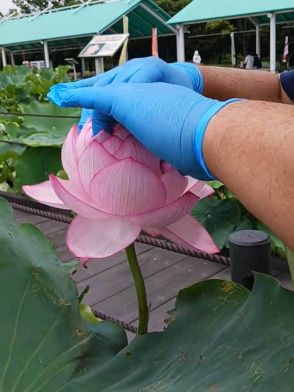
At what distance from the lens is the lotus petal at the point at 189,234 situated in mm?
519

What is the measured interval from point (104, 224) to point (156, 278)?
1.23 metres

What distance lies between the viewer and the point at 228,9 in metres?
12.6

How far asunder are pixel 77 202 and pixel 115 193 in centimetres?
4

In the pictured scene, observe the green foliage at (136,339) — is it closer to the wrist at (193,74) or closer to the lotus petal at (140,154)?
the lotus petal at (140,154)

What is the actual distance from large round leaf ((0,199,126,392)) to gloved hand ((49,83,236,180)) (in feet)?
0.49

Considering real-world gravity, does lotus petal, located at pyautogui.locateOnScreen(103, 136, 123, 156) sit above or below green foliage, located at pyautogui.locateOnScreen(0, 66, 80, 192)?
above

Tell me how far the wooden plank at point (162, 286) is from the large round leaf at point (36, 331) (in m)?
0.98

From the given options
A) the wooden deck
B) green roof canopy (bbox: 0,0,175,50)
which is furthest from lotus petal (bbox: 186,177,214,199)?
green roof canopy (bbox: 0,0,175,50)

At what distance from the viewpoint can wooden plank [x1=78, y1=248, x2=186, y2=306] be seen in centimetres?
159

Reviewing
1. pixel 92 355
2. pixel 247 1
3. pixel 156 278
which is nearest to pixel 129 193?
pixel 92 355

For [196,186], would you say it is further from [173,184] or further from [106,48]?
[106,48]

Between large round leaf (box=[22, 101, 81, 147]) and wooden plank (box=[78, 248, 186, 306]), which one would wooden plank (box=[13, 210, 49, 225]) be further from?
wooden plank (box=[78, 248, 186, 306])

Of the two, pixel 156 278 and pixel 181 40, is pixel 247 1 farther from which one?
pixel 156 278

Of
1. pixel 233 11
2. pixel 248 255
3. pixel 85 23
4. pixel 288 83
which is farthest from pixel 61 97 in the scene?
pixel 85 23
